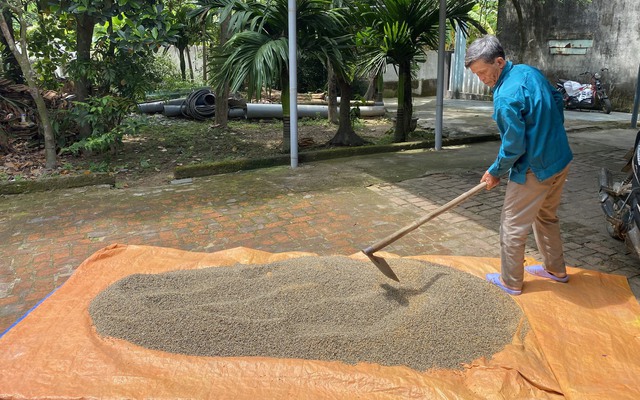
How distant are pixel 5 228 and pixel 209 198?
1634 mm

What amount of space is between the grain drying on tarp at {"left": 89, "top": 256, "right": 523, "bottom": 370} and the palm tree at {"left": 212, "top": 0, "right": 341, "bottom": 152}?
10.8 feet

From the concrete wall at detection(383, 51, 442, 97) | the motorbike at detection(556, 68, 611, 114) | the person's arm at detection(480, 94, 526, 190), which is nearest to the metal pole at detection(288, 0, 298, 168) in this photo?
the person's arm at detection(480, 94, 526, 190)

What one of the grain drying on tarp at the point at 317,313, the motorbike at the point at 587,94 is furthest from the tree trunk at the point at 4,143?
the motorbike at the point at 587,94

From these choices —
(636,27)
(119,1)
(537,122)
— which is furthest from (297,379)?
(636,27)

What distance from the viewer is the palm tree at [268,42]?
5520 mm

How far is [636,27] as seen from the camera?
1021 cm

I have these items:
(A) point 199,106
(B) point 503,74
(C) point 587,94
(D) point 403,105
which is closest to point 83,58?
(A) point 199,106

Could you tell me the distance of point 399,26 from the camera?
6320mm

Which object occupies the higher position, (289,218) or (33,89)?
(33,89)

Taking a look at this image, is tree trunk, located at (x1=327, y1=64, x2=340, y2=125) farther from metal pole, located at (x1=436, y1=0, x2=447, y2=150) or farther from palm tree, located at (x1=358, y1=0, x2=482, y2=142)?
metal pole, located at (x1=436, y1=0, x2=447, y2=150)

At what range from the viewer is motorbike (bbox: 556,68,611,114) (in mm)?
10703

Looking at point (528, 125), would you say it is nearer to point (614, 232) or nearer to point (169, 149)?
point (614, 232)

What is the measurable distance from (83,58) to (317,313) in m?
4.99

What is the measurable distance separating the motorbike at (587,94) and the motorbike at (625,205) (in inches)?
321
